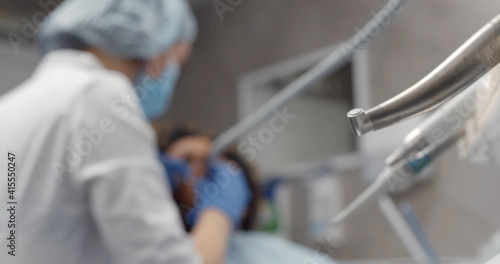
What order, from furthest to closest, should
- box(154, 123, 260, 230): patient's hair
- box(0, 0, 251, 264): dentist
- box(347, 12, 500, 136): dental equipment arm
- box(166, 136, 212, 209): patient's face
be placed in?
box(154, 123, 260, 230): patient's hair
box(166, 136, 212, 209): patient's face
box(0, 0, 251, 264): dentist
box(347, 12, 500, 136): dental equipment arm

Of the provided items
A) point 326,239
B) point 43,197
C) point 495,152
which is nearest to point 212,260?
point 43,197

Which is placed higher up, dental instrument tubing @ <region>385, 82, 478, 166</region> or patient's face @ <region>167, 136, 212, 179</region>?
dental instrument tubing @ <region>385, 82, 478, 166</region>

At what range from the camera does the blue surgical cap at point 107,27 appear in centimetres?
85

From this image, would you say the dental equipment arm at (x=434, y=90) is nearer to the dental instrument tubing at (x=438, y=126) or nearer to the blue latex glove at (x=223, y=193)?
the dental instrument tubing at (x=438, y=126)

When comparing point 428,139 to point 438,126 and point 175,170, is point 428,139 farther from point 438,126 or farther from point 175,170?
point 175,170

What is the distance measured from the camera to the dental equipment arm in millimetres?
207

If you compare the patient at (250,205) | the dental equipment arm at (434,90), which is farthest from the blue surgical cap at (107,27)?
the dental equipment arm at (434,90)

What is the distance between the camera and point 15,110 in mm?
635

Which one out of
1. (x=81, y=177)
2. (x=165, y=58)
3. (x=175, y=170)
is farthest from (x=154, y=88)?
(x=81, y=177)

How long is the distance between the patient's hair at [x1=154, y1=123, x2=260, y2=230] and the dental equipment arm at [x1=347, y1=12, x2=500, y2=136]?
4.07 feet

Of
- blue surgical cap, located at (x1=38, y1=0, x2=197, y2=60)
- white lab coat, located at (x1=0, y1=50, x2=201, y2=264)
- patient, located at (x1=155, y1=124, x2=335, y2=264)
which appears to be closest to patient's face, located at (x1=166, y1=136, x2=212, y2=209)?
patient, located at (x1=155, y1=124, x2=335, y2=264)

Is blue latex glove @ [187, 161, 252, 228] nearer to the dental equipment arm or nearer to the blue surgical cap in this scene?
the blue surgical cap

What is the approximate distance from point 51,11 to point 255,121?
1.45ft

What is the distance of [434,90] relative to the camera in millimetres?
206
